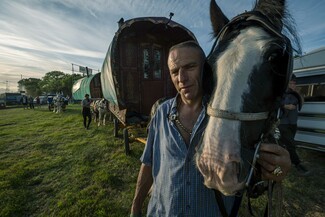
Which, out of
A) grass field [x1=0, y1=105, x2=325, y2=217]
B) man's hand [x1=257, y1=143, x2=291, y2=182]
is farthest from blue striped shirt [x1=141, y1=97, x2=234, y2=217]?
grass field [x1=0, y1=105, x2=325, y2=217]

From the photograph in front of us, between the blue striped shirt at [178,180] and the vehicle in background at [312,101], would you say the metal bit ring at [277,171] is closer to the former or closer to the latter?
the blue striped shirt at [178,180]

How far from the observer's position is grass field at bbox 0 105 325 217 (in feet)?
11.3

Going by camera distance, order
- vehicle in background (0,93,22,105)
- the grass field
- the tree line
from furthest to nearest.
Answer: the tree line, vehicle in background (0,93,22,105), the grass field

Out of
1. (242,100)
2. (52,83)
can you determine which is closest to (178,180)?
(242,100)

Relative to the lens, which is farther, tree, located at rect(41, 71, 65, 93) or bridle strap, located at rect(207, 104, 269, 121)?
tree, located at rect(41, 71, 65, 93)

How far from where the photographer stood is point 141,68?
7.33 m

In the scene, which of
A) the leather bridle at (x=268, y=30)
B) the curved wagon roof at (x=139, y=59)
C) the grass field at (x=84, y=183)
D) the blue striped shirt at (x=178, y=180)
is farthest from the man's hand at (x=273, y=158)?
the curved wagon roof at (x=139, y=59)

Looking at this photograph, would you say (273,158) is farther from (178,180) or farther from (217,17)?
(217,17)

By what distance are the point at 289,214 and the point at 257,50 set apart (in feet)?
11.1

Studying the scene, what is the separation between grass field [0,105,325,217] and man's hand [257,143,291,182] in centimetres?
262

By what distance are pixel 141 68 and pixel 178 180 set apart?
6404mm

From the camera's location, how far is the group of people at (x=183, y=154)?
1.29 m

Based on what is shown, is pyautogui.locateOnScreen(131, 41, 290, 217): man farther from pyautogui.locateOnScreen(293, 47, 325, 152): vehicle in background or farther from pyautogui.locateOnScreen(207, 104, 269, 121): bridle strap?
pyautogui.locateOnScreen(293, 47, 325, 152): vehicle in background

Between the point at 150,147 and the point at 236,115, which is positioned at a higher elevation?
the point at 236,115
